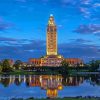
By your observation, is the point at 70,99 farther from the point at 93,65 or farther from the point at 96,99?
the point at 93,65

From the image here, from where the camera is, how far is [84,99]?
103 ft

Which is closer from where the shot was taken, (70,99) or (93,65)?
(70,99)

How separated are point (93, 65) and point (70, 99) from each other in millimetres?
107267

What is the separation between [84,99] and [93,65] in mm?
107553

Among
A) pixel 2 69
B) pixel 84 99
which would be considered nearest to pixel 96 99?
pixel 84 99

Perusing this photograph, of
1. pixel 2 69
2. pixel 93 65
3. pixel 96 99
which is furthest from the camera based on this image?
pixel 93 65

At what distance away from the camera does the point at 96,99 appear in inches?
1219

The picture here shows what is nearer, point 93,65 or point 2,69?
point 2,69

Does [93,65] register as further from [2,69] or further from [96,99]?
[96,99]

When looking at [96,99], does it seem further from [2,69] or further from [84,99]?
[2,69]

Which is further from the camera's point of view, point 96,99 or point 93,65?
point 93,65

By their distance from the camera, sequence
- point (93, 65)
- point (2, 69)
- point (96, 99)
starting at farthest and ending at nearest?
point (93, 65) → point (2, 69) → point (96, 99)

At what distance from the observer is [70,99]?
31734mm

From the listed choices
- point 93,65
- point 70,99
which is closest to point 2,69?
point 93,65
